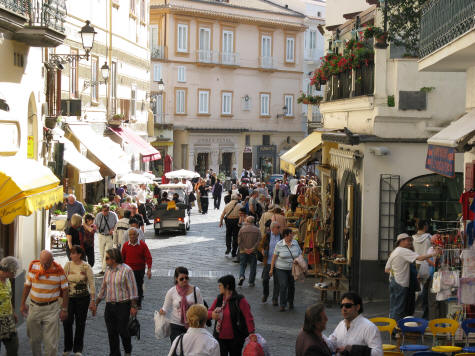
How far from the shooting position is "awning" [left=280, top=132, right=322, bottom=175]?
23641 mm

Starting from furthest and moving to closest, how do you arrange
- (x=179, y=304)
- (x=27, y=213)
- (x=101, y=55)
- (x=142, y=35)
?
1. (x=142, y=35)
2. (x=101, y=55)
3. (x=27, y=213)
4. (x=179, y=304)

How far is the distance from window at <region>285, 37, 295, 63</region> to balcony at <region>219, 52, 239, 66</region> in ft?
15.0

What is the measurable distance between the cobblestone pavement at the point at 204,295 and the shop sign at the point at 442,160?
3.40 meters

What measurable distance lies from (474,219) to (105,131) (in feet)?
69.2

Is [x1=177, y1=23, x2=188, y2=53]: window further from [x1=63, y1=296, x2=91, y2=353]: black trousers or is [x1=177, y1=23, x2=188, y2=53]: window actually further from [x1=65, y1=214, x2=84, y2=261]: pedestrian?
[x1=63, y1=296, x2=91, y2=353]: black trousers

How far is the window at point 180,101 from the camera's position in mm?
59000

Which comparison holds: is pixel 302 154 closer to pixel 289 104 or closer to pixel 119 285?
pixel 119 285

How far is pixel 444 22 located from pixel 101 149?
57.3 ft

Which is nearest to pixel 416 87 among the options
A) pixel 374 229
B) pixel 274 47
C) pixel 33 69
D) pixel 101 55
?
pixel 374 229

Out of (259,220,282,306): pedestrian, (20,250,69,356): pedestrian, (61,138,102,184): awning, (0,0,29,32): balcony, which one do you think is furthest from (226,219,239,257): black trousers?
(20,250,69,356): pedestrian

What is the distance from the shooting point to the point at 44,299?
11766mm

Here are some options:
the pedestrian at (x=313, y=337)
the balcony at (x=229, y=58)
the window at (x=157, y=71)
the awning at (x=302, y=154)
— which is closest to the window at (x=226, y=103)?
the balcony at (x=229, y=58)

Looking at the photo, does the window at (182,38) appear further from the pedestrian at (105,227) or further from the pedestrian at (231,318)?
the pedestrian at (231,318)

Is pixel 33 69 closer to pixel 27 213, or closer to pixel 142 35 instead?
pixel 27 213
